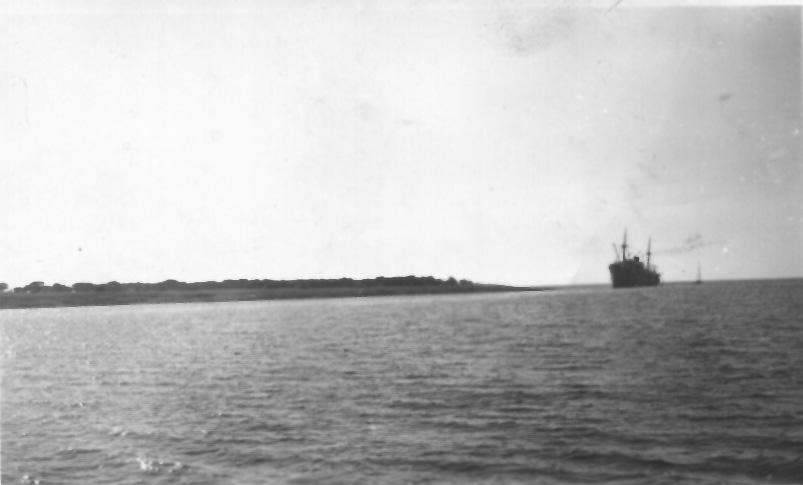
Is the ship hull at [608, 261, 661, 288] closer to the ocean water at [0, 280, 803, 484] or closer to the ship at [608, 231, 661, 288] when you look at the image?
the ship at [608, 231, 661, 288]

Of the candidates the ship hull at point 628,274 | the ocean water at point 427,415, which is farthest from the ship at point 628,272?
the ocean water at point 427,415

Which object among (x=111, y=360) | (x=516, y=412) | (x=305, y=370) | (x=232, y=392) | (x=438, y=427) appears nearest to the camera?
(x=438, y=427)

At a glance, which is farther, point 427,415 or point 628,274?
point 628,274

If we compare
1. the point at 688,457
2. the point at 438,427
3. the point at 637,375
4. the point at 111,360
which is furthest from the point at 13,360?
the point at 688,457

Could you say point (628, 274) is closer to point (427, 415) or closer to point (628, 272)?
point (628, 272)

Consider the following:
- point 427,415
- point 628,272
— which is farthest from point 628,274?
point 427,415

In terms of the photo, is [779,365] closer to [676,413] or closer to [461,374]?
[676,413]
